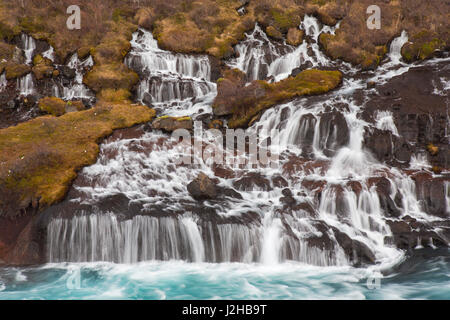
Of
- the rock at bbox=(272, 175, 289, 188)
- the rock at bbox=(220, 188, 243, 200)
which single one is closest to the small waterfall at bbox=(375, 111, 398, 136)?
the rock at bbox=(272, 175, 289, 188)

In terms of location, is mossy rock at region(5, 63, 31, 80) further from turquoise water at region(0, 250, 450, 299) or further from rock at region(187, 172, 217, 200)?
rock at region(187, 172, 217, 200)

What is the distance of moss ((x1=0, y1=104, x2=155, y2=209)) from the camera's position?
41.6 feet

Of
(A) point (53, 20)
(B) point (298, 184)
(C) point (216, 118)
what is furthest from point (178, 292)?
(A) point (53, 20)

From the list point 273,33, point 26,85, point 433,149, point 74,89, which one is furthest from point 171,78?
point 433,149

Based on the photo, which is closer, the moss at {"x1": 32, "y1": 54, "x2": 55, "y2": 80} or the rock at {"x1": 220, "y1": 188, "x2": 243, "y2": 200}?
the rock at {"x1": 220, "y1": 188, "x2": 243, "y2": 200}

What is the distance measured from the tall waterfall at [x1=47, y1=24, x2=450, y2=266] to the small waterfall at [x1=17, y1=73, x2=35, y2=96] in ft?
30.3

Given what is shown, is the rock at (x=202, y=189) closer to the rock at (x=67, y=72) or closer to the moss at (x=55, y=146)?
the moss at (x=55, y=146)

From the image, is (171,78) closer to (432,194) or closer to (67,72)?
(67,72)

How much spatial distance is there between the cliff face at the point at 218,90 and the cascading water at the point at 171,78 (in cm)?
32

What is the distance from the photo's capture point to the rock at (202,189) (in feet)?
42.5

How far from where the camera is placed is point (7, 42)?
25.2 metres

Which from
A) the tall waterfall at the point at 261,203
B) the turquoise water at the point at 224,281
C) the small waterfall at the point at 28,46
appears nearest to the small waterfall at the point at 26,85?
the small waterfall at the point at 28,46

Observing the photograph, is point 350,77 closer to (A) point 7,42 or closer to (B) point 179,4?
(B) point 179,4

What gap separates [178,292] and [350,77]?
59.3ft
